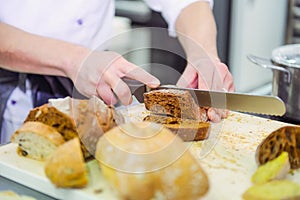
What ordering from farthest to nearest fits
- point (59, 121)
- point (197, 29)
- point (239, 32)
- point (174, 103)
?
point (239, 32)
point (197, 29)
point (174, 103)
point (59, 121)

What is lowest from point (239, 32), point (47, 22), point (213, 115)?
point (239, 32)

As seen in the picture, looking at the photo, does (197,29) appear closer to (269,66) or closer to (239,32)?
(269,66)

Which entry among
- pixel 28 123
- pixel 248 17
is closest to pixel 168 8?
pixel 28 123

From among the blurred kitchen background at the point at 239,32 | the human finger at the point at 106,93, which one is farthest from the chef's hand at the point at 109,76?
the blurred kitchen background at the point at 239,32

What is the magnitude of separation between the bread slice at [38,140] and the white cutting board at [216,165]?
1cm

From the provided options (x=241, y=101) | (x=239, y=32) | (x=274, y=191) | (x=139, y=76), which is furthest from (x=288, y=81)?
(x=239, y=32)

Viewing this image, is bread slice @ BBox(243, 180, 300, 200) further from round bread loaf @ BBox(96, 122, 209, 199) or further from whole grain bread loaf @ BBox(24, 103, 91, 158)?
whole grain bread loaf @ BBox(24, 103, 91, 158)

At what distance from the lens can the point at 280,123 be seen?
33.6 inches

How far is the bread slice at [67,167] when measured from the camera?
60 centimetres

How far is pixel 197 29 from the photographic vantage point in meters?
1.07

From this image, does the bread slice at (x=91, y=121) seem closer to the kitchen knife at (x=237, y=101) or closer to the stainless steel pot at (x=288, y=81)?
Answer: the kitchen knife at (x=237, y=101)

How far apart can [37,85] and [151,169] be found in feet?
1.51

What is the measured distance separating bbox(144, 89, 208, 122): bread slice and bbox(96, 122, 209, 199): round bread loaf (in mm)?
186

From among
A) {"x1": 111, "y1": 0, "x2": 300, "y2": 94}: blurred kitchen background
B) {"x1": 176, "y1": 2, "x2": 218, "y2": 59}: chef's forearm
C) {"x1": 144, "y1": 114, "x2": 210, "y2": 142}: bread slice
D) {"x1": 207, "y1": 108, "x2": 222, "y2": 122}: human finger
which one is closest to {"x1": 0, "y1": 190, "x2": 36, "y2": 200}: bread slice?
{"x1": 144, "y1": 114, "x2": 210, "y2": 142}: bread slice
